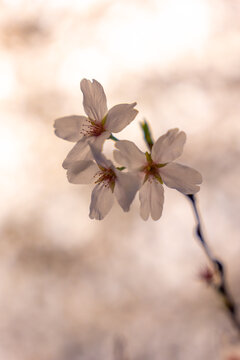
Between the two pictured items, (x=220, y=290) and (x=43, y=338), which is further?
(x=43, y=338)

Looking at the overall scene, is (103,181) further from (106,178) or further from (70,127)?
(70,127)

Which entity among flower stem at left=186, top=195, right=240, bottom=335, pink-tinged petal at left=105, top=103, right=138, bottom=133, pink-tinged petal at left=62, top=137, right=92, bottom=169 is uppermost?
pink-tinged petal at left=105, top=103, right=138, bottom=133

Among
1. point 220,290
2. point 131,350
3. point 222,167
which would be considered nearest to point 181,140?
point 220,290

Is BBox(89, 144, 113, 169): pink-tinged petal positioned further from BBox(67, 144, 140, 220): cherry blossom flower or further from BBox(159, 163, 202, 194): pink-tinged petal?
BBox(159, 163, 202, 194): pink-tinged petal

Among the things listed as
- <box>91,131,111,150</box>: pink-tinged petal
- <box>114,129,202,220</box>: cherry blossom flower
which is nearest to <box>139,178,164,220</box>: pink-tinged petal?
<box>114,129,202,220</box>: cherry blossom flower

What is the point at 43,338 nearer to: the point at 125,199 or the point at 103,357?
the point at 103,357

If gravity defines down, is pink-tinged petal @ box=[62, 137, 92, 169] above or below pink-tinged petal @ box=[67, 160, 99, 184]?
above
